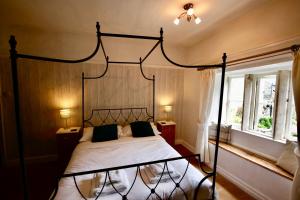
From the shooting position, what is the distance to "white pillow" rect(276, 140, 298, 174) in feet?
5.85

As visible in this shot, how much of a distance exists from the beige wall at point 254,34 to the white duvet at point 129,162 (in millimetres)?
1569

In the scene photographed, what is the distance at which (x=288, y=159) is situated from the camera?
1852mm

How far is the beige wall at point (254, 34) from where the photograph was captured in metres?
1.67

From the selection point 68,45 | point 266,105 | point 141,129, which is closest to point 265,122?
point 266,105

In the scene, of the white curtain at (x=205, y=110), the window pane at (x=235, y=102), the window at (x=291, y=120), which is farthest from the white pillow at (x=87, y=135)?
the window at (x=291, y=120)

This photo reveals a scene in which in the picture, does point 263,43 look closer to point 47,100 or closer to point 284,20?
point 284,20

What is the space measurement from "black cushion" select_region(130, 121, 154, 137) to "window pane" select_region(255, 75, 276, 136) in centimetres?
200

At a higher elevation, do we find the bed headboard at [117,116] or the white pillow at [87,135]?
the bed headboard at [117,116]

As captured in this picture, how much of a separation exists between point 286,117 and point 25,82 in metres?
4.59

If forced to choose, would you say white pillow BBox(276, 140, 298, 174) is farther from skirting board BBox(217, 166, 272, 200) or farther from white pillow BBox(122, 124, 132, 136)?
white pillow BBox(122, 124, 132, 136)

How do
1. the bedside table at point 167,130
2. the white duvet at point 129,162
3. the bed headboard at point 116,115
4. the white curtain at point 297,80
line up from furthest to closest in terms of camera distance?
the bedside table at point 167,130 → the bed headboard at point 116,115 → the white curtain at point 297,80 → the white duvet at point 129,162

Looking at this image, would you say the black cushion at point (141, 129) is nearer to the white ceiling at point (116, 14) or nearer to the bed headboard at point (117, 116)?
the bed headboard at point (117, 116)

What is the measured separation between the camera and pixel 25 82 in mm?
2773

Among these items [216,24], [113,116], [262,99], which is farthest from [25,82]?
[262,99]
